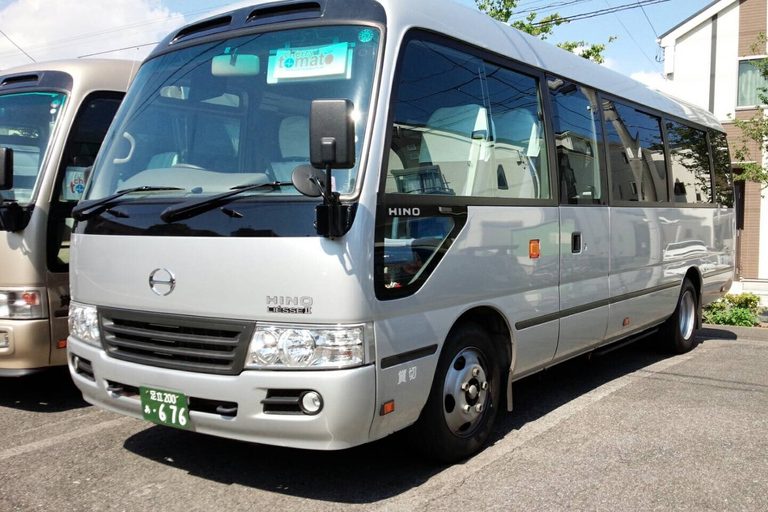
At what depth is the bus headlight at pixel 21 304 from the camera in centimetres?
538

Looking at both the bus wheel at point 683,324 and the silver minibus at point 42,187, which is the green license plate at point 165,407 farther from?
the bus wheel at point 683,324

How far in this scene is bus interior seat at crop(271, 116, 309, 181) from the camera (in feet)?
12.7

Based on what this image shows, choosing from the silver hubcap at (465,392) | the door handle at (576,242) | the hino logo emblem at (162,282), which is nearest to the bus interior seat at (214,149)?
the hino logo emblem at (162,282)

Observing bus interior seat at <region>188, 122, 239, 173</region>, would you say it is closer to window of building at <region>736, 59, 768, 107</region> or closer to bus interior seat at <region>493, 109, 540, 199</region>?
bus interior seat at <region>493, 109, 540, 199</region>

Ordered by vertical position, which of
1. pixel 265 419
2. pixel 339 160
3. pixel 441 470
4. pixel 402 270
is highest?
pixel 339 160

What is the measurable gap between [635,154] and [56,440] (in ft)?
18.2

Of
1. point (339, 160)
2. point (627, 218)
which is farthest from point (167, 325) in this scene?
point (627, 218)

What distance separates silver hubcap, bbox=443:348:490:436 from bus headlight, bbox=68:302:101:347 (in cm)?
210

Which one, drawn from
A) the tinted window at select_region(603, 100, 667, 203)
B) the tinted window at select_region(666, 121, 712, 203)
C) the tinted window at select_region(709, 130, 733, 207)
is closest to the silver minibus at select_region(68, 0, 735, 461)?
the tinted window at select_region(603, 100, 667, 203)

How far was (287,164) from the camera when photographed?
153 inches

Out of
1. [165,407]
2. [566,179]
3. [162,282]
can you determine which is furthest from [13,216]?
[566,179]

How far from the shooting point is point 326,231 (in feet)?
11.6

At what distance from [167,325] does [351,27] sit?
6.24 feet

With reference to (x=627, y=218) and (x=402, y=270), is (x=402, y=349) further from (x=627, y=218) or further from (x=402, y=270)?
(x=627, y=218)
